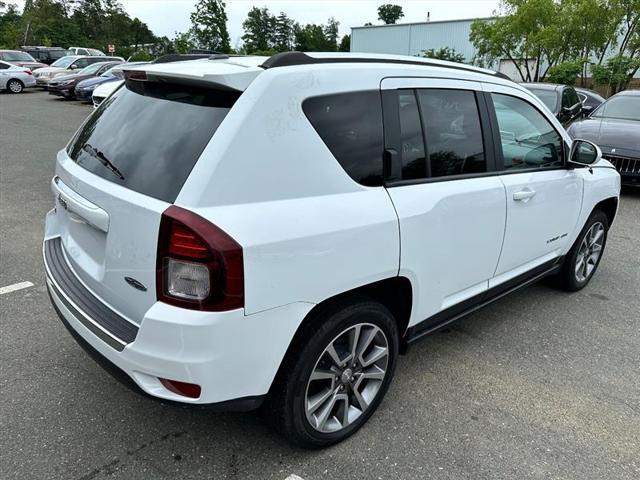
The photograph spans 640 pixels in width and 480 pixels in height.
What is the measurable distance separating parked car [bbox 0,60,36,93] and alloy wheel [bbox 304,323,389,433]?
24.5 meters

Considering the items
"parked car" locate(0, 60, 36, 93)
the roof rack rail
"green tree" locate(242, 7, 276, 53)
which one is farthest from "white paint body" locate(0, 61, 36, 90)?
"green tree" locate(242, 7, 276, 53)

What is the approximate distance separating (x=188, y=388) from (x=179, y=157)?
2.99 feet

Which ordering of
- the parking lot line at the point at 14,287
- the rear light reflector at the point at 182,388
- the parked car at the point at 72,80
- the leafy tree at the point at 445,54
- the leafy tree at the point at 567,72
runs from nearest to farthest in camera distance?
1. the rear light reflector at the point at 182,388
2. the parking lot line at the point at 14,287
3. the parked car at the point at 72,80
4. the leafy tree at the point at 567,72
5. the leafy tree at the point at 445,54

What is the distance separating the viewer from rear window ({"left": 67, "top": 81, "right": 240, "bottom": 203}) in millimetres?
2021

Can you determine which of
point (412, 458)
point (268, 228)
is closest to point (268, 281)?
point (268, 228)

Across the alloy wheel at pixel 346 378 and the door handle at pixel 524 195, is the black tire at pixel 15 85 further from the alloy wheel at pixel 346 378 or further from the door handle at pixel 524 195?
the alloy wheel at pixel 346 378

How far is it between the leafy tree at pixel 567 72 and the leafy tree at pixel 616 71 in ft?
3.84

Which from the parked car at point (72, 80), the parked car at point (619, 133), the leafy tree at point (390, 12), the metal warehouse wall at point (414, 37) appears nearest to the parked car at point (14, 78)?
the parked car at point (72, 80)

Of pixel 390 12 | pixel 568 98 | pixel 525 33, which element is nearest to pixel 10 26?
pixel 525 33

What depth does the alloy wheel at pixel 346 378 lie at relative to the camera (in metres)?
2.38

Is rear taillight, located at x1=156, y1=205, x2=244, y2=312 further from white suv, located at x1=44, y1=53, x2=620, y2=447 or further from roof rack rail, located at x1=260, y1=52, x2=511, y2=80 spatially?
roof rack rail, located at x1=260, y1=52, x2=511, y2=80

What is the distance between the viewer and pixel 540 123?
11.9ft

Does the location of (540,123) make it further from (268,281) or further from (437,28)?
(437,28)

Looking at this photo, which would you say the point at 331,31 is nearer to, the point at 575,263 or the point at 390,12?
the point at 390,12
